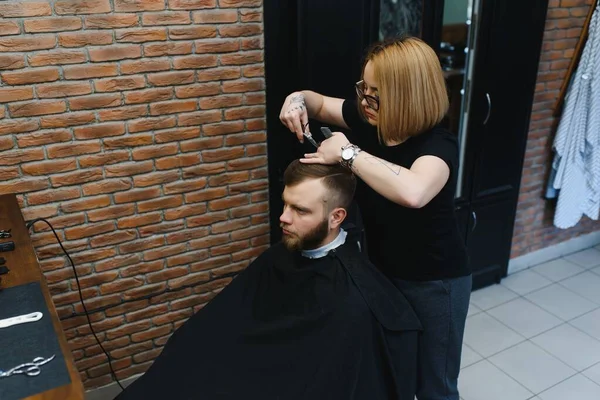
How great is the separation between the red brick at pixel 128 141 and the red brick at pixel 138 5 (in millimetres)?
433

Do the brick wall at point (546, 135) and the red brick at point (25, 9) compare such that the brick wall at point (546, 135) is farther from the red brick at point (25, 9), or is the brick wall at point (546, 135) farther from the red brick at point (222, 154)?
the red brick at point (25, 9)

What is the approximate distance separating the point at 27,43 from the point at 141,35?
36 cm

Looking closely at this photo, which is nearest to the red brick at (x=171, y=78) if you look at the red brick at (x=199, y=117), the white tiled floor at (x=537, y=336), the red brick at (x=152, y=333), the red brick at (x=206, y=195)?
the red brick at (x=199, y=117)

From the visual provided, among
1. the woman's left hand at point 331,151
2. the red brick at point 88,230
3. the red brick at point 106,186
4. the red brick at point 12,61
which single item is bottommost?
the red brick at point 88,230

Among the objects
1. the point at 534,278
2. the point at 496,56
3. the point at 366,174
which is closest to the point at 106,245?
the point at 366,174

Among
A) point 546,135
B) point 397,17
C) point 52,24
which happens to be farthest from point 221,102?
point 546,135

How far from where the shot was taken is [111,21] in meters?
1.83

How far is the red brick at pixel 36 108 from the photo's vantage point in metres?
1.78

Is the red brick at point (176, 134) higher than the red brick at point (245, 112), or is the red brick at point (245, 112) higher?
the red brick at point (245, 112)

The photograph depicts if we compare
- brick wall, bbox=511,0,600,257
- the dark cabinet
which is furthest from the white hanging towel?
the dark cabinet

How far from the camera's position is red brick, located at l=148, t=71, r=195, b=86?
1.96 m

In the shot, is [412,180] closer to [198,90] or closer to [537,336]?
[198,90]

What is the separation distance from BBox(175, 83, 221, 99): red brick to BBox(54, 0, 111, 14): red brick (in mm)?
360

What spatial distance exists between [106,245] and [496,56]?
1.92 metres
